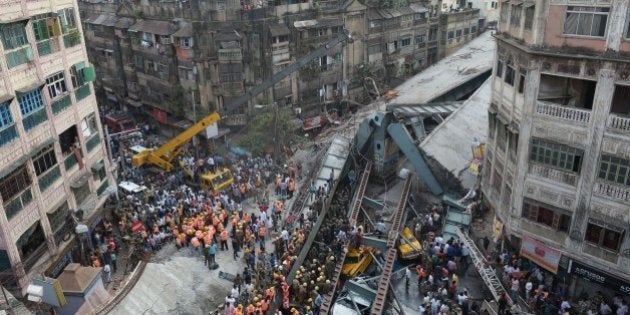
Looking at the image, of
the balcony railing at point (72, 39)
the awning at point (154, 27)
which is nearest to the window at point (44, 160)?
the balcony railing at point (72, 39)

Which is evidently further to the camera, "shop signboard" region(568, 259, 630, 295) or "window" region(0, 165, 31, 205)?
"window" region(0, 165, 31, 205)

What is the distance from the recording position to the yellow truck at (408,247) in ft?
90.1

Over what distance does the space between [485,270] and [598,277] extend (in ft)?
15.8

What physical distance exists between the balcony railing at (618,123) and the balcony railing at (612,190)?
8.09 feet

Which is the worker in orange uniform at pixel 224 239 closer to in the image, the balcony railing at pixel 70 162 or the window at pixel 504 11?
the balcony railing at pixel 70 162

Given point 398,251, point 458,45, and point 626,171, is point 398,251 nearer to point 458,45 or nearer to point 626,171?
point 626,171

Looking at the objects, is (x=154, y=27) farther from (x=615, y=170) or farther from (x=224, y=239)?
(x=615, y=170)

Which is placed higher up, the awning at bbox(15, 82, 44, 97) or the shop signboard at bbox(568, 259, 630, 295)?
the awning at bbox(15, 82, 44, 97)

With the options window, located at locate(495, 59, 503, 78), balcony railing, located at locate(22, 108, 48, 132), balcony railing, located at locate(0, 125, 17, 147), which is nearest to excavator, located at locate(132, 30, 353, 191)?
balcony railing, located at locate(22, 108, 48, 132)

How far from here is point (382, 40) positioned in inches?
2044

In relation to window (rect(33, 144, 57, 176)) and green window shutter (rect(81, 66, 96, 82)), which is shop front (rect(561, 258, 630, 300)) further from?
green window shutter (rect(81, 66, 96, 82))

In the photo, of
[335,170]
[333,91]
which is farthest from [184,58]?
[335,170]

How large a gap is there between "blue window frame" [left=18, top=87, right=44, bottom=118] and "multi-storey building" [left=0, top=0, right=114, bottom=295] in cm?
5

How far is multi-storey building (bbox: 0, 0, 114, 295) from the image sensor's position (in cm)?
2242
